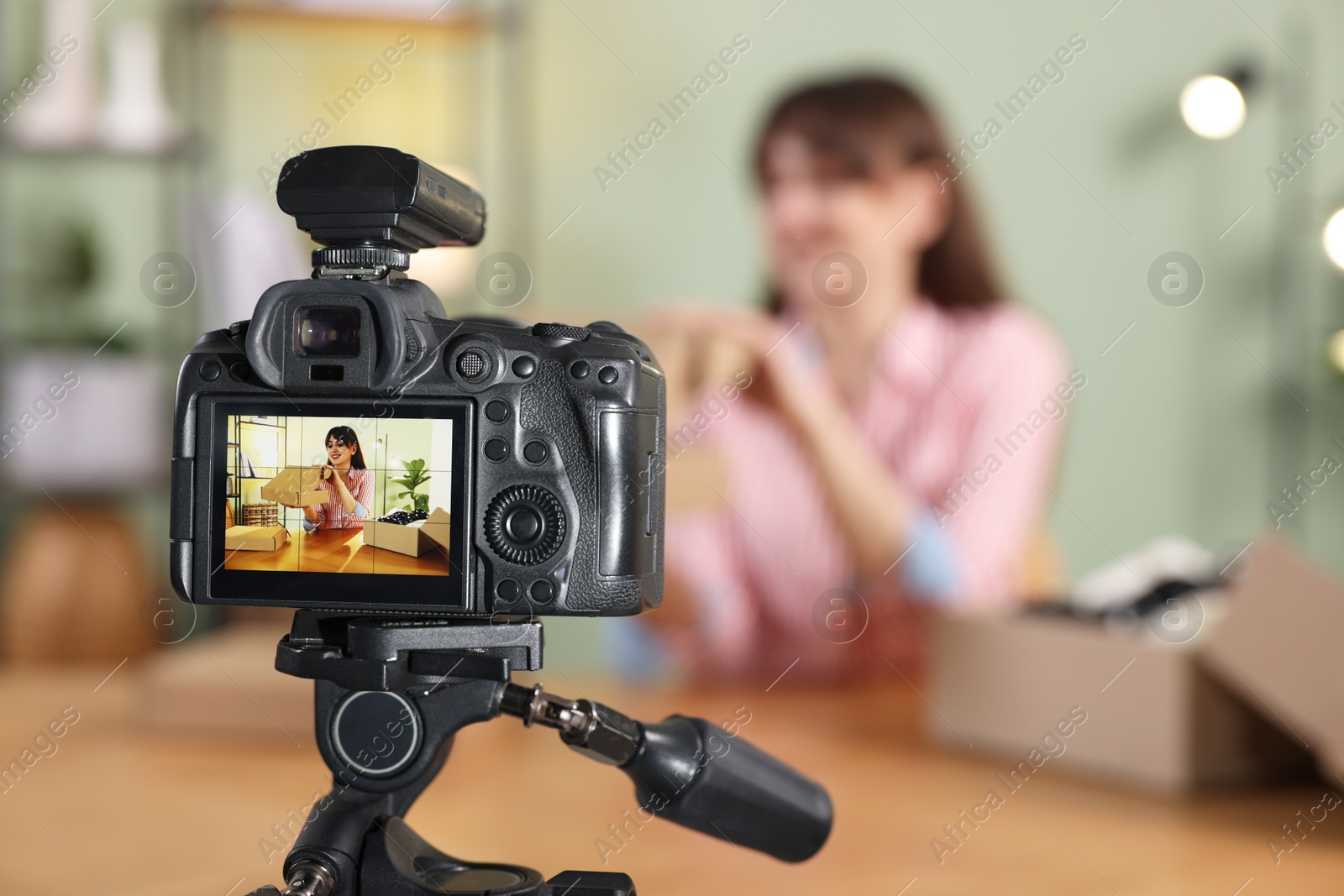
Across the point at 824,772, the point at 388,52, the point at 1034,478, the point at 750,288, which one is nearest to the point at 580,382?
the point at 824,772

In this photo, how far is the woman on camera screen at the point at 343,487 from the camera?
570 mm

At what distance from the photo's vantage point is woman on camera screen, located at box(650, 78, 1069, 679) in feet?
6.19

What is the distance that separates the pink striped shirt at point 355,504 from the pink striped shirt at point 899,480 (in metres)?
1.32

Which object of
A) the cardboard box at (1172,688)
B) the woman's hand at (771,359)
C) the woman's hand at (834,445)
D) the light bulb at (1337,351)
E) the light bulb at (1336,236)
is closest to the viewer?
the cardboard box at (1172,688)

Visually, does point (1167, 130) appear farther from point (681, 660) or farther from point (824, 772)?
point (824, 772)

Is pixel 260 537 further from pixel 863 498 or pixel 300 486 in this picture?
pixel 863 498

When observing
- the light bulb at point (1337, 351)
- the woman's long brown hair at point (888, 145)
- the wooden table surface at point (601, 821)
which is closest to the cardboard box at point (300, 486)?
the wooden table surface at point (601, 821)

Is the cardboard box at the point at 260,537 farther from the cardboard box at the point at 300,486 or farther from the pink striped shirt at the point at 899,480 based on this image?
the pink striped shirt at the point at 899,480

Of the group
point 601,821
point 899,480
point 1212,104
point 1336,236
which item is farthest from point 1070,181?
point 601,821

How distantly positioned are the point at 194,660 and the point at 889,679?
101 centimetres

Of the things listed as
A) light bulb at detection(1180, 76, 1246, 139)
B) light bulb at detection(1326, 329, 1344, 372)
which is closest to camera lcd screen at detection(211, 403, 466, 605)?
light bulb at detection(1180, 76, 1246, 139)

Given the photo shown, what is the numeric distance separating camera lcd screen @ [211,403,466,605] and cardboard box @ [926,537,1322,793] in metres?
0.82

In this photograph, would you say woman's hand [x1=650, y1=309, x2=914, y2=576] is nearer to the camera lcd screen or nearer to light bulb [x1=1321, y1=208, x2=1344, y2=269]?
light bulb [x1=1321, y1=208, x2=1344, y2=269]

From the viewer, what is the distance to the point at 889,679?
6.08ft
